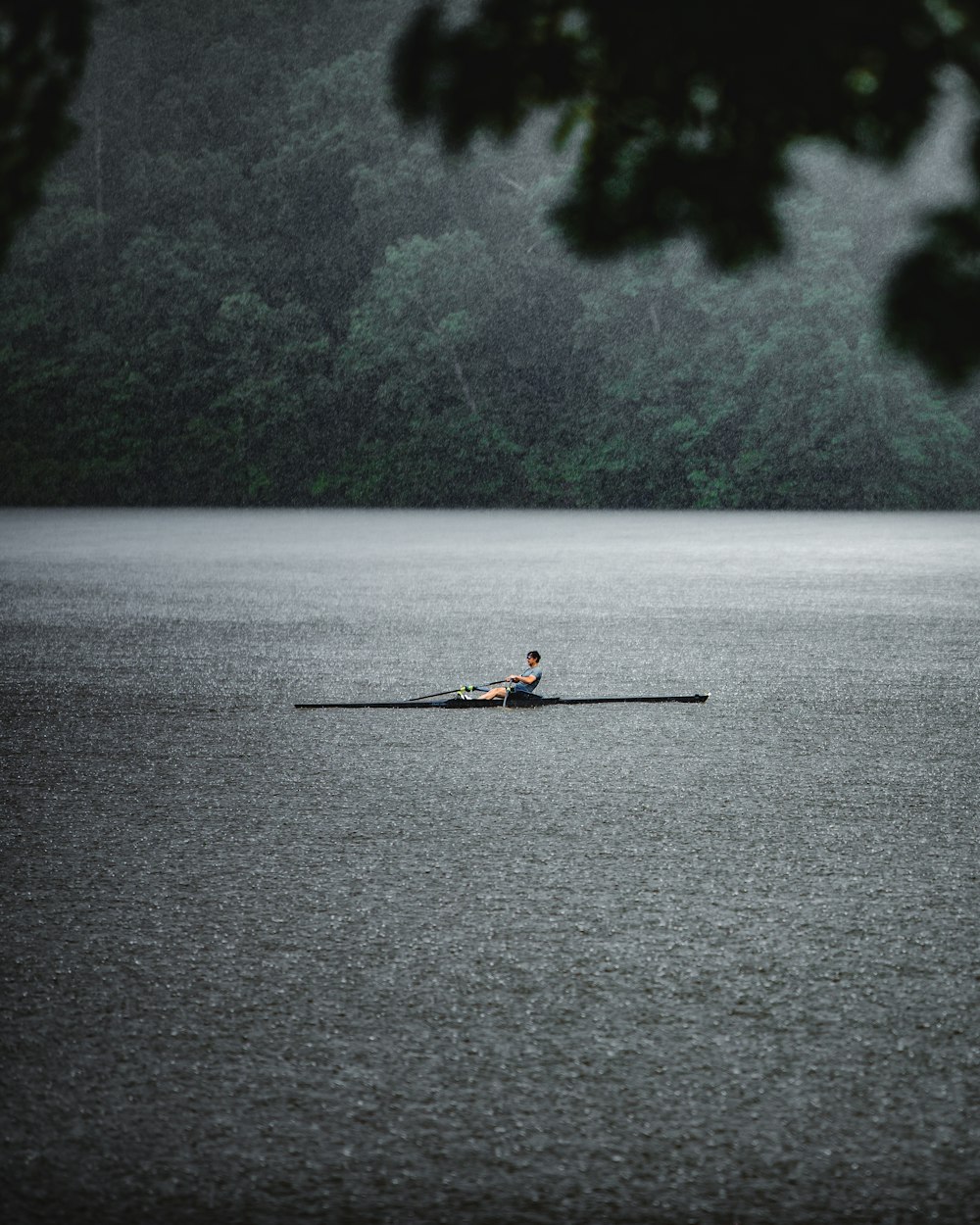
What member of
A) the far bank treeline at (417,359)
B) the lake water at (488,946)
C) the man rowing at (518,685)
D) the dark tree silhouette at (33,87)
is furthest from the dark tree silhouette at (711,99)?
the far bank treeline at (417,359)

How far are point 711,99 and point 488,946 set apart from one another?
2.42 m

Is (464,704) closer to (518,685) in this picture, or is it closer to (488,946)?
(518,685)

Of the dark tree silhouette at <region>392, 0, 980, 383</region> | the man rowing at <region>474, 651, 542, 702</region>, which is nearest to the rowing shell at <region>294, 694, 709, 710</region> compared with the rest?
the man rowing at <region>474, 651, 542, 702</region>

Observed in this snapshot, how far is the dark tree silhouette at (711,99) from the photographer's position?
2.02 meters

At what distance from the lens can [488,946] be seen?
3975 mm

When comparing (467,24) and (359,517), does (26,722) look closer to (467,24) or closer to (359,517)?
(467,24)

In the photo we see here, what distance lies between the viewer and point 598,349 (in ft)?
165

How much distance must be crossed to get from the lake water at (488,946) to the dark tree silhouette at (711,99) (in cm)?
158

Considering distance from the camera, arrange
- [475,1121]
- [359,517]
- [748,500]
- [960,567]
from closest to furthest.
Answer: [475,1121], [960,567], [359,517], [748,500]

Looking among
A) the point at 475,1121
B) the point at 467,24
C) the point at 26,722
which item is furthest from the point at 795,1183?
the point at 26,722

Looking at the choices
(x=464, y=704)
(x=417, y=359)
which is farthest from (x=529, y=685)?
(x=417, y=359)

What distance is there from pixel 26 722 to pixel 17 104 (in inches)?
228

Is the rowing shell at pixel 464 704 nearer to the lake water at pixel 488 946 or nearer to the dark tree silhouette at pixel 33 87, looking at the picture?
the lake water at pixel 488 946

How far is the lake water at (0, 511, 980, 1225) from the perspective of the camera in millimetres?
2723
